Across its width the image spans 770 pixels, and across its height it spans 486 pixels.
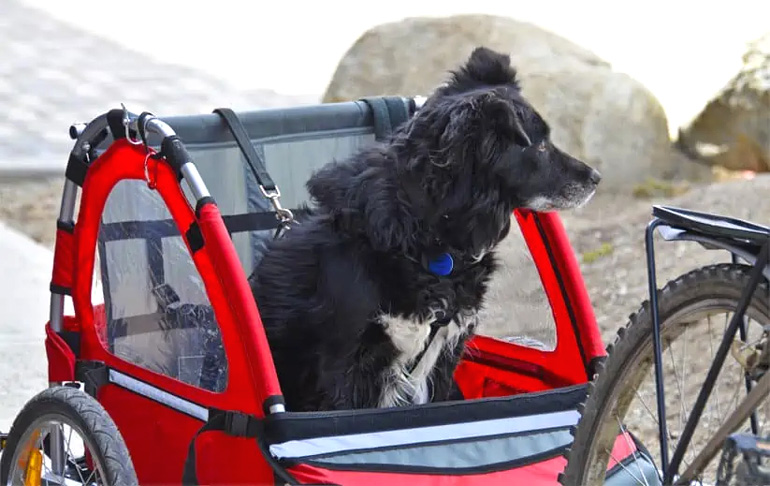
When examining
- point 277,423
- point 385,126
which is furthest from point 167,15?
point 277,423

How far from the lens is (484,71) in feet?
11.2

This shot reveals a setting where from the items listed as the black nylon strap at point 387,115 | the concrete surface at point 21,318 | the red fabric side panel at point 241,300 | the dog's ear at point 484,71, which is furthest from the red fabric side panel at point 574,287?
the concrete surface at point 21,318

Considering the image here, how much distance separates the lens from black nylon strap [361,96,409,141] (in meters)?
3.71

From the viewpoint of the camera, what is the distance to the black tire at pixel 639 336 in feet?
6.99

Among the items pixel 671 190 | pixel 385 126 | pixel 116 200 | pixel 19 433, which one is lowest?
pixel 19 433

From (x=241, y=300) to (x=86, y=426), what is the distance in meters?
0.48

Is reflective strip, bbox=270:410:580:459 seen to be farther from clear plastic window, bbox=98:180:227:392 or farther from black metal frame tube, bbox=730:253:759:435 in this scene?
black metal frame tube, bbox=730:253:759:435

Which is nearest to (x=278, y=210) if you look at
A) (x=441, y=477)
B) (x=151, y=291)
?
(x=151, y=291)

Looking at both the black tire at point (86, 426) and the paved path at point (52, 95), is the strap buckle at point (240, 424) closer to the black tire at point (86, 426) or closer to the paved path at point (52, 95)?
the black tire at point (86, 426)

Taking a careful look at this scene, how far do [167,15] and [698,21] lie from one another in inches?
210

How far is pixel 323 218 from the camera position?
3.26 metres

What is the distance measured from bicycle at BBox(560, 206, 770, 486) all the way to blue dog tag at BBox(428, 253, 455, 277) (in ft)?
2.72

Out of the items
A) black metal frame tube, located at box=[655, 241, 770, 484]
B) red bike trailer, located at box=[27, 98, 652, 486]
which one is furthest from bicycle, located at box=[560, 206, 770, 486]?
red bike trailer, located at box=[27, 98, 652, 486]

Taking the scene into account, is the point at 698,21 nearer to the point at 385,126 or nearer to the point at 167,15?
the point at 167,15
